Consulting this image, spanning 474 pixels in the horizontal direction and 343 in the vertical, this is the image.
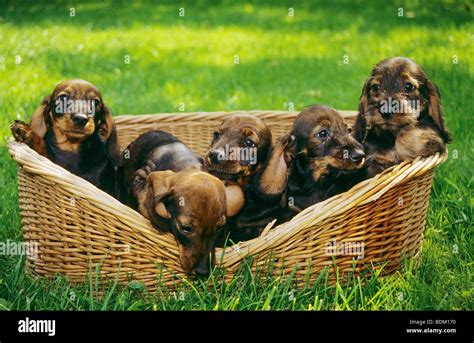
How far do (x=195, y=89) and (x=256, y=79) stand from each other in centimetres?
82

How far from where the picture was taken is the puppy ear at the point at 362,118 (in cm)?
362

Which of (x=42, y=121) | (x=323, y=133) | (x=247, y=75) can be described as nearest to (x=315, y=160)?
(x=323, y=133)

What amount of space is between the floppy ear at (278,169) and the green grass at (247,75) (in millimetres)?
479

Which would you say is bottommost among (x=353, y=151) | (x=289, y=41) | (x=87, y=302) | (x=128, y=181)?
(x=87, y=302)

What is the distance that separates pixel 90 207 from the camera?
10.5 ft

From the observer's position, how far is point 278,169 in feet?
11.4

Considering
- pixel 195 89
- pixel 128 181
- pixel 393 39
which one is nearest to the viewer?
pixel 128 181

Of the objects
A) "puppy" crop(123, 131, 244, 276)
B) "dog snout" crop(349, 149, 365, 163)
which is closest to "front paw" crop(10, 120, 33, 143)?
"puppy" crop(123, 131, 244, 276)

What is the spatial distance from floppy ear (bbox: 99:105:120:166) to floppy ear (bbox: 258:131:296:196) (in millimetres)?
987

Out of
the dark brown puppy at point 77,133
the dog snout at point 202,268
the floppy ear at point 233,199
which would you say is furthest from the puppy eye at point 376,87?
the dark brown puppy at point 77,133

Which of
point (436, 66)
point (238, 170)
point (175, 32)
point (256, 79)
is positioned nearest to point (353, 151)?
point (238, 170)

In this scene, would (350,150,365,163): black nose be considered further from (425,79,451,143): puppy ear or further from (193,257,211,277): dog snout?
(193,257,211,277): dog snout
